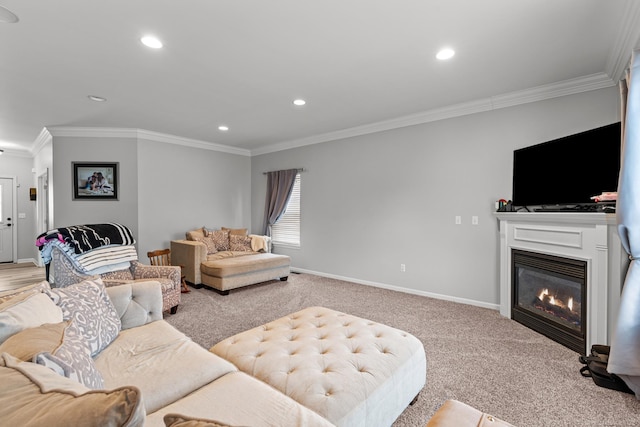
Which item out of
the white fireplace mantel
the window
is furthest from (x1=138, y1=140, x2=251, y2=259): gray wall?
the white fireplace mantel

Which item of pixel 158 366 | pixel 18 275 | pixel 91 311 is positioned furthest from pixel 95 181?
pixel 158 366

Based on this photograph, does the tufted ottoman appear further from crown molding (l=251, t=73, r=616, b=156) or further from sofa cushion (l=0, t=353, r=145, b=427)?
crown molding (l=251, t=73, r=616, b=156)

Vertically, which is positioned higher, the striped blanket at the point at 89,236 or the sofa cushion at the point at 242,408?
the striped blanket at the point at 89,236

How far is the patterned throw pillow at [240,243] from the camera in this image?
17.8ft

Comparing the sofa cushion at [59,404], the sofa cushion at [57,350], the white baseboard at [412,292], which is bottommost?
the white baseboard at [412,292]

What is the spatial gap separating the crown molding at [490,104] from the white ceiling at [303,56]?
15 millimetres

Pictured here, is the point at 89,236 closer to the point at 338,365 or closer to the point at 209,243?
the point at 209,243

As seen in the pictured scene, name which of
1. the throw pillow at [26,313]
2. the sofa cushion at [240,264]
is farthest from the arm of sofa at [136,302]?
the sofa cushion at [240,264]

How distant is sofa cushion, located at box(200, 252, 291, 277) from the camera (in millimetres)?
4342

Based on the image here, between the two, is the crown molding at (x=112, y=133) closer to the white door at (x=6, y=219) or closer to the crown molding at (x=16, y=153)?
the crown molding at (x=16, y=153)

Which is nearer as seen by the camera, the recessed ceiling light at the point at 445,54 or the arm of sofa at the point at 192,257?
the recessed ceiling light at the point at 445,54

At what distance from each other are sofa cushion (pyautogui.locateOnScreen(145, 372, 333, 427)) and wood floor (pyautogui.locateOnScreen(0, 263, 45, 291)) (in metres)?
5.54

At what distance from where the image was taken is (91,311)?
1714 millimetres

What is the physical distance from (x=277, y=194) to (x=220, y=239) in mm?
1390
